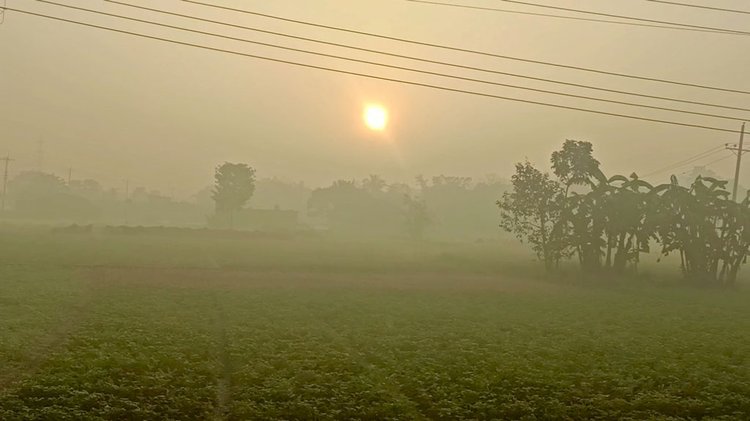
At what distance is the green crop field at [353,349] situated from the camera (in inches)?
728

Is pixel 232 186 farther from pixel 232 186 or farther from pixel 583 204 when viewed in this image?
pixel 583 204

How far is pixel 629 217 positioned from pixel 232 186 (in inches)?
4209

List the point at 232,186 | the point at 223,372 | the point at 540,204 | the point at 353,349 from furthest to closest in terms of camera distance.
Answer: the point at 232,186, the point at 540,204, the point at 353,349, the point at 223,372

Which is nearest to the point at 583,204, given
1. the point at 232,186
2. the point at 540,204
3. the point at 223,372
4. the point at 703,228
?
the point at 540,204

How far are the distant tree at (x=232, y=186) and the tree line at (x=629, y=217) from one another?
9366 centimetres

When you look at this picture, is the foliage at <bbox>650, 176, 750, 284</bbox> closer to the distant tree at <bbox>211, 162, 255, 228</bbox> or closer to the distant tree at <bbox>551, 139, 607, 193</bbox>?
the distant tree at <bbox>551, 139, 607, 193</bbox>

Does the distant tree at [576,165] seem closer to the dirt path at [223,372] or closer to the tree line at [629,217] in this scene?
the tree line at [629,217]

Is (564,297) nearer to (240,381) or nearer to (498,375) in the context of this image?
(498,375)

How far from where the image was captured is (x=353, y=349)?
2577cm

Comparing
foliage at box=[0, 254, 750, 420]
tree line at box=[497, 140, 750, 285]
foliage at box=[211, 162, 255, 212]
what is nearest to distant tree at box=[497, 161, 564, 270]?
tree line at box=[497, 140, 750, 285]

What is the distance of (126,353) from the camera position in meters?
22.7

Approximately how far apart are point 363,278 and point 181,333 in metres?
27.5

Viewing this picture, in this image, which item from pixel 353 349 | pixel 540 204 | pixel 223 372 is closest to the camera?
pixel 223 372

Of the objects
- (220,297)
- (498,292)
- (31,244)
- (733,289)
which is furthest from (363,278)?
(31,244)
